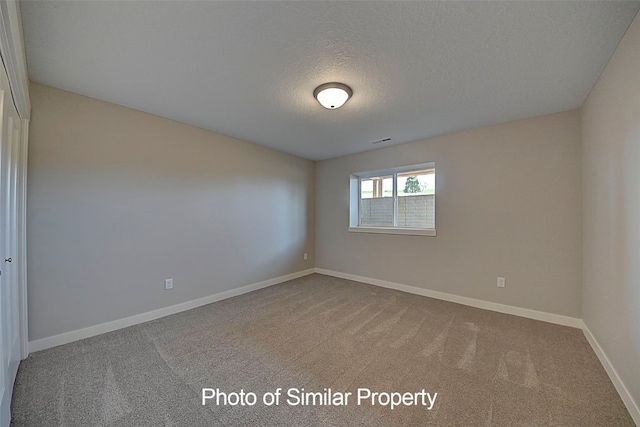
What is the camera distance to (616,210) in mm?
1802

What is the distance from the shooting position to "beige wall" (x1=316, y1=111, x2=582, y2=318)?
2703mm

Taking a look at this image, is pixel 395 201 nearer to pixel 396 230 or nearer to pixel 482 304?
pixel 396 230

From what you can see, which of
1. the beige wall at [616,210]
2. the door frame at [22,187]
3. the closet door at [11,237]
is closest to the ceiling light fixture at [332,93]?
the beige wall at [616,210]

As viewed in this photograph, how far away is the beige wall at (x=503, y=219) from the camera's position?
2703 millimetres

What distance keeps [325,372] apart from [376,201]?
3.16m

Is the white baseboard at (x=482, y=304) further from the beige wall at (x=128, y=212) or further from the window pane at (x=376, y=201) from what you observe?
the beige wall at (x=128, y=212)

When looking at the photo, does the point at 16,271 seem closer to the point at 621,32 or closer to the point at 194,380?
the point at 194,380

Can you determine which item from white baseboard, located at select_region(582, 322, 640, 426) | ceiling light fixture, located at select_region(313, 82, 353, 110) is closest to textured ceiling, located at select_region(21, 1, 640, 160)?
ceiling light fixture, located at select_region(313, 82, 353, 110)

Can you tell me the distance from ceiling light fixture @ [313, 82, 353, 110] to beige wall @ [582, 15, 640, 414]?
1779 millimetres

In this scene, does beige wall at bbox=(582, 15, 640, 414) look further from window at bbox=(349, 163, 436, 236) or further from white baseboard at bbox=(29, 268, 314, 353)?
white baseboard at bbox=(29, 268, 314, 353)

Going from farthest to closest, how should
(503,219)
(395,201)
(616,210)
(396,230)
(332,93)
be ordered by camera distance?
(395,201) → (396,230) → (503,219) → (332,93) → (616,210)

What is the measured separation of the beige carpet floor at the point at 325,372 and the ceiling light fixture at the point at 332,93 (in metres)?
2.21

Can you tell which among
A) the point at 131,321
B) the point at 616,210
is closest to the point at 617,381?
the point at 616,210

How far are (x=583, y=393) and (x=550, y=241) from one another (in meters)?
1.64
